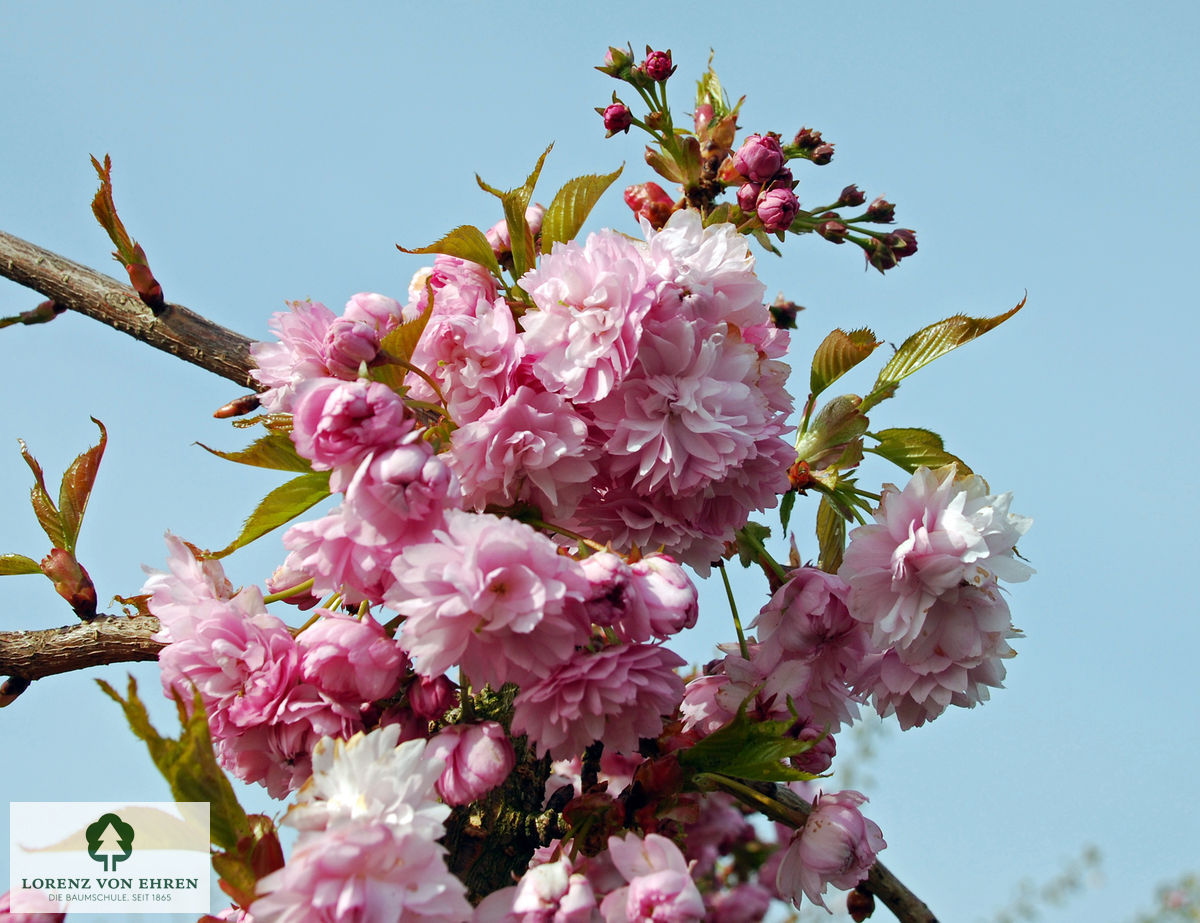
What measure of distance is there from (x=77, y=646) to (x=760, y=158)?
136cm

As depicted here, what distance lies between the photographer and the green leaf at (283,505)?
1.28 m

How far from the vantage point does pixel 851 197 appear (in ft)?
6.58

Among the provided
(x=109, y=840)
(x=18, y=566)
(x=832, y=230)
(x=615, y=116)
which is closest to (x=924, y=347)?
(x=832, y=230)

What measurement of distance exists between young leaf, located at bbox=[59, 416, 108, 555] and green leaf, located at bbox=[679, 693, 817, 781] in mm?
Result: 1027

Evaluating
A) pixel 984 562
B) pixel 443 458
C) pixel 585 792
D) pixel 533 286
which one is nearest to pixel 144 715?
pixel 443 458

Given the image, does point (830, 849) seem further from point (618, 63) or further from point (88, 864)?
point (618, 63)

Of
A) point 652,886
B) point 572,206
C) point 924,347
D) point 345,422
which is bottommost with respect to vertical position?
point 652,886

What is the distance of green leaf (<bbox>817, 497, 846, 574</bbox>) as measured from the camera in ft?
5.44

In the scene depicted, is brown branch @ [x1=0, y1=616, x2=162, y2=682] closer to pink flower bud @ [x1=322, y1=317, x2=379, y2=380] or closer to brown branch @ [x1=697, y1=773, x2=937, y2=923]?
pink flower bud @ [x1=322, y1=317, x2=379, y2=380]

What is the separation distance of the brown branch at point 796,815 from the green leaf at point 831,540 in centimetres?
37

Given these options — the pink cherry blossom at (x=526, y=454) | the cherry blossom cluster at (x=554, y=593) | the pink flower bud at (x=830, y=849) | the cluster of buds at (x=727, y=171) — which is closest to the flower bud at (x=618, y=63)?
the cluster of buds at (x=727, y=171)

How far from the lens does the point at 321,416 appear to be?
3.54 feet

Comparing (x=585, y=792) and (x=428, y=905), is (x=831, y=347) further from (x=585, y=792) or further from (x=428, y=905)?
(x=428, y=905)

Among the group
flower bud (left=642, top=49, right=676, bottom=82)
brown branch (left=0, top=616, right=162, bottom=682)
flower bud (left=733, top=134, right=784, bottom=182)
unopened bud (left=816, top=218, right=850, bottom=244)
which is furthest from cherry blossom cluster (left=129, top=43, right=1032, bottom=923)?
unopened bud (left=816, top=218, right=850, bottom=244)
